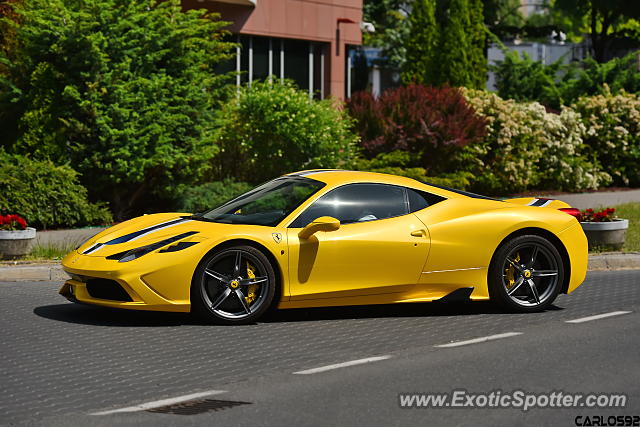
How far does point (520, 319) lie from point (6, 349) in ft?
14.4

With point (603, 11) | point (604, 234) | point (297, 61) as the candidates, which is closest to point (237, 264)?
point (604, 234)

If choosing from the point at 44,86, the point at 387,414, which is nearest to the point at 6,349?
the point at 387,414

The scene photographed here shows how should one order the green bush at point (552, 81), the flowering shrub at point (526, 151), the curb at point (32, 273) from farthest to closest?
the green bush at point (552, 81), the flowering shrub at point (526, 151), the curb at point (32, 273)

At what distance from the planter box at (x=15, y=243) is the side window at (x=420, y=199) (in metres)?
5.14

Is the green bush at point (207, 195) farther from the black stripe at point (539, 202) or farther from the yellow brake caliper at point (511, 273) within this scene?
the yellow brake caliper at point (511, 273)

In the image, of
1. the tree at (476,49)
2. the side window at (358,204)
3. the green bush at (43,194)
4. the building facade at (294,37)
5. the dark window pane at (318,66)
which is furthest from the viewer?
the tree at (476,49)

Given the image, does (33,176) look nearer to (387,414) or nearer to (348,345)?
(348,345)

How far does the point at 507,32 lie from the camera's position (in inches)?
2370

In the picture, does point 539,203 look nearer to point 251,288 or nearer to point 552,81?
point 251,288

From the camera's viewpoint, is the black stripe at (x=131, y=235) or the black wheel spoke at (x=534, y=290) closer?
the black stripe at (x=131, y=235)

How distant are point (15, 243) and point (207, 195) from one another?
5.79 m

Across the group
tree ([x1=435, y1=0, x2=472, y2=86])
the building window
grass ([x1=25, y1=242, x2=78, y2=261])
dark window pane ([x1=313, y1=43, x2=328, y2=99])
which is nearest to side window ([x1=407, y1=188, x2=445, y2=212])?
grass ([x1=25, y1=242, x2=78, y2=261])

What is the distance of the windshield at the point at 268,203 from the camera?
370 inches

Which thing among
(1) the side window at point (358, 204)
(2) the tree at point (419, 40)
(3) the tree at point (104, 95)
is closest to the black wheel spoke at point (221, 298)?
(1) the side window at point (358, 204)
